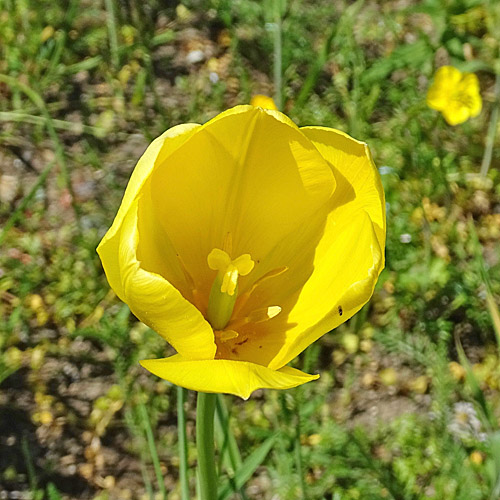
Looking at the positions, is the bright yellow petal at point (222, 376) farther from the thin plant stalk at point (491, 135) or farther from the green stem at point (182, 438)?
the thin plant stalk at point (491, 135)

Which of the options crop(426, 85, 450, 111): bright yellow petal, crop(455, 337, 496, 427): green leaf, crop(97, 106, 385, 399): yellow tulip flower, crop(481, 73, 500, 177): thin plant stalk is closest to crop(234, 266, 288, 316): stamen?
crop(97, 106, 385, 399): yellow tulip flower

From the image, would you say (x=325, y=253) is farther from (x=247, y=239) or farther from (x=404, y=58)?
(x=404, y=58)

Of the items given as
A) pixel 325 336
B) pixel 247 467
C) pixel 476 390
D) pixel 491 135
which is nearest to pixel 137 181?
pixel 247 467

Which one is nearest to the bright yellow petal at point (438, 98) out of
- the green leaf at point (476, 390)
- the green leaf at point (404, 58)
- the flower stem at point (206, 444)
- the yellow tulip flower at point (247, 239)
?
the green leaf at point (404, 58)

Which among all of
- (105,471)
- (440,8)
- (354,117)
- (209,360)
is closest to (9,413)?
(105,471)

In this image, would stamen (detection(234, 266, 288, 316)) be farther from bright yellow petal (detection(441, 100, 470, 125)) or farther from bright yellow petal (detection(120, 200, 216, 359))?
bright yellow petal (detection(441, 100, 470, 125))
